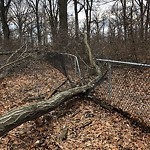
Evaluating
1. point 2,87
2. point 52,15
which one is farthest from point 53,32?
point 52,15

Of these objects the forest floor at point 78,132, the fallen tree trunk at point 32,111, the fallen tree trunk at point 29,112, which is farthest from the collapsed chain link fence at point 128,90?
the fallen tree trunk at point 29,112

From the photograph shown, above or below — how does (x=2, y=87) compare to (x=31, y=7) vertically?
below

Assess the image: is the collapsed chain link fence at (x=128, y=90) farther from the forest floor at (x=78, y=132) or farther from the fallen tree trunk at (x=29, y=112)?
the fallen tree trunk at (x=29, y=112)

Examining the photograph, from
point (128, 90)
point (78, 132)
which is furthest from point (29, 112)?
point (128, 90)

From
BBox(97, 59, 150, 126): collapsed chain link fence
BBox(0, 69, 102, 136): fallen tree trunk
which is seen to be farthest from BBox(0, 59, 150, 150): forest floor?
BBox(0, 69, 102, 136): fallen tree trunk

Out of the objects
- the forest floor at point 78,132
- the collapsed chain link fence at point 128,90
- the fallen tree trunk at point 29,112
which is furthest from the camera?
the collapsed chain link fence at point 128,90

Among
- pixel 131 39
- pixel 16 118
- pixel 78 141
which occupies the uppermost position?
pixel 131 39

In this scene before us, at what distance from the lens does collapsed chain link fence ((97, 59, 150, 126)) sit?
509 cm

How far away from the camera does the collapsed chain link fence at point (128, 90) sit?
509 centimetres

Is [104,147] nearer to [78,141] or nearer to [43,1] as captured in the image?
[78,141]

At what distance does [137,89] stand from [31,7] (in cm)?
3014

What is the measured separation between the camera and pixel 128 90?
5820 mm

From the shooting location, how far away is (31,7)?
33.5m

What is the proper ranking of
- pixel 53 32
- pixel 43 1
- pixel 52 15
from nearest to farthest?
1. pixel 53 32
2. pixel 52 15
3. pixel 43 1
